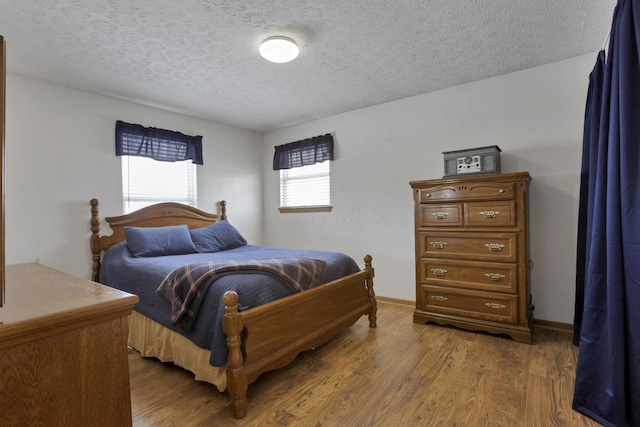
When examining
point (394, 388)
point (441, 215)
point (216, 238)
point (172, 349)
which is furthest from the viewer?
point (216, 238)

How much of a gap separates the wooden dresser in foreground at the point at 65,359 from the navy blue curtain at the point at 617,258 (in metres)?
1.98

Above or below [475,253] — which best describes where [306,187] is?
above

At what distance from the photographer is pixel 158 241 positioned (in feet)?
10.0

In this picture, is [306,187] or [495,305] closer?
[495,305]

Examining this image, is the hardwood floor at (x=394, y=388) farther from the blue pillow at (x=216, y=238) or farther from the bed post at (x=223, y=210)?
the bed post at (x=223, y=210)

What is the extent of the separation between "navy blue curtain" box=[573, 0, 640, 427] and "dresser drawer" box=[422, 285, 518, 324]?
94 cm

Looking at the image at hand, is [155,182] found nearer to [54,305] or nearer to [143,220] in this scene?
[143,220]

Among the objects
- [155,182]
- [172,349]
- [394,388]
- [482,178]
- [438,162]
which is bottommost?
[394,388]

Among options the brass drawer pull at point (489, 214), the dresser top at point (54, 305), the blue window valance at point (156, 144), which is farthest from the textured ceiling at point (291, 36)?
the dresser top at point (54, 305)

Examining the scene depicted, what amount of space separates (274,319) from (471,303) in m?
1.78

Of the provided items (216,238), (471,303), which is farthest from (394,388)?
(216,238)

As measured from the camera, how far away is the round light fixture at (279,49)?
222 centimetres

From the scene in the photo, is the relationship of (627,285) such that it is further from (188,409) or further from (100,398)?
(188,409)

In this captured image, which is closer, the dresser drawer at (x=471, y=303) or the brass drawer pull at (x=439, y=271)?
the dresser drawer at (x=471, y=303)
